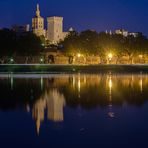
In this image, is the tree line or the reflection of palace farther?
the tree line

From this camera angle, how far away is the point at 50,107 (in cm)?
2561

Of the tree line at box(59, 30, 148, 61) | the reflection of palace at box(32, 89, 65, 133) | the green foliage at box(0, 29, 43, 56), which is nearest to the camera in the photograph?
the reflection of palace at box(32, 89, 65, 133)

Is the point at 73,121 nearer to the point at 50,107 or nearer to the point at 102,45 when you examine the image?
the point at 50,107

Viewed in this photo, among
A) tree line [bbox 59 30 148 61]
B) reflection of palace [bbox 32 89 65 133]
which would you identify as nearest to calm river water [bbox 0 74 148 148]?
reflection of palace [bbox 32 89 65 133]

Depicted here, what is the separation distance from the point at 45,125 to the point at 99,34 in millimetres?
93620

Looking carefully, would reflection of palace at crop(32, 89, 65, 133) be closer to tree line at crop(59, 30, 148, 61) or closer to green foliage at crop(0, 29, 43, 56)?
green foliage at crop(0, 29, 43, 56)

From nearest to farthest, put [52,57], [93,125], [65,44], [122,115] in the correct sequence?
[93,125]
[122,115]
[65,44]
[52,57]

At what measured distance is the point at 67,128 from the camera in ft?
63.4

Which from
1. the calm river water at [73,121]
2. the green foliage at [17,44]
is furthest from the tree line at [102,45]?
the calm river water at [73,121]

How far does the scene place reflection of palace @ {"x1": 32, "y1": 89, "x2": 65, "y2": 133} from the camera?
21745 millimetres

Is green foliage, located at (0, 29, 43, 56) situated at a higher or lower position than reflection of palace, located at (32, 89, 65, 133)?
higher

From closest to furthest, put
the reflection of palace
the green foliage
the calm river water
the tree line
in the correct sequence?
the calm river water
the reflection of palace
the green foliage
the tree line

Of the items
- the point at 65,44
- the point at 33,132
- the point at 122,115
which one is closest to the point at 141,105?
the point at 122,115

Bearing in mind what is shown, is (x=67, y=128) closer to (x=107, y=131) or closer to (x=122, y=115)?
(x=107, y=131)
